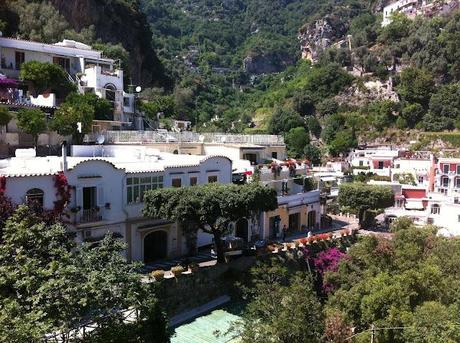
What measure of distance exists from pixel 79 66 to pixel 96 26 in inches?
924

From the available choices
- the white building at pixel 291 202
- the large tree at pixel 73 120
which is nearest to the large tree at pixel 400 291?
the white building at pixel 291 202

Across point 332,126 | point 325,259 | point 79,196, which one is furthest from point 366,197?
point 332,126

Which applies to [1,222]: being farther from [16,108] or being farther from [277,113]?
Answer: [277,113]

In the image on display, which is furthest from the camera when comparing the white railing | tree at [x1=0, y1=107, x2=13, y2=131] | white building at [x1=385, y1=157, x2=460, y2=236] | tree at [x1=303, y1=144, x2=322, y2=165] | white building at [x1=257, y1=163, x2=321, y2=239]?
tree at [x1=303, y1=144, x2=322, y2=165]

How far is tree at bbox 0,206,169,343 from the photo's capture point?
1040 cm

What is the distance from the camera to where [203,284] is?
960 inches

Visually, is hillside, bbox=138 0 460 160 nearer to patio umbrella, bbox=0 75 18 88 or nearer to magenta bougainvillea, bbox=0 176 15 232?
patio umbrella, bbox=0 75 18 88

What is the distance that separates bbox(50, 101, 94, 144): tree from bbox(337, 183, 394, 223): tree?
21950 millimetres

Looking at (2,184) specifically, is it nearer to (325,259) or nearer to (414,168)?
(325,259)

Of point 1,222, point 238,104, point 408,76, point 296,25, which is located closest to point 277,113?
point 408,76

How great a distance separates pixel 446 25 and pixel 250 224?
83.5 meters

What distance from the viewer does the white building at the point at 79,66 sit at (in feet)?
135

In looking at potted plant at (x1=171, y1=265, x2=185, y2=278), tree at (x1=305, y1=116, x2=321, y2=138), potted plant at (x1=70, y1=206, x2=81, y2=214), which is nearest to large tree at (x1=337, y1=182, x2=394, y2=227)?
potted plant at (x1=171, y1=265, x2=185, y2=278)

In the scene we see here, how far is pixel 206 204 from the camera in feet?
74.7
